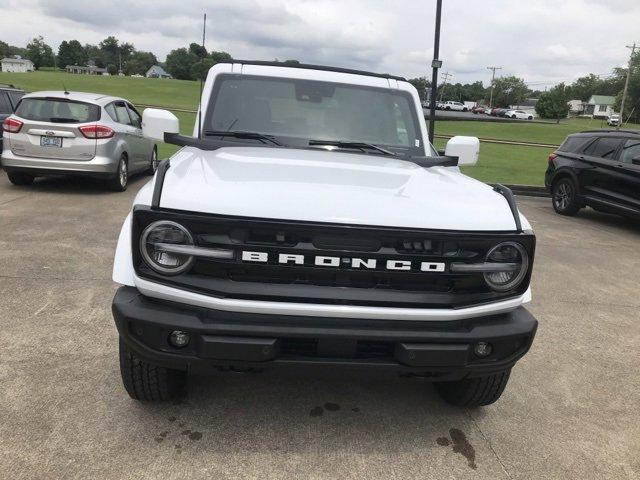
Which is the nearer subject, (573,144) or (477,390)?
(477,390)

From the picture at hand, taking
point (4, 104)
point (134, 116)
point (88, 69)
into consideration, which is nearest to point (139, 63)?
point (88, 69)

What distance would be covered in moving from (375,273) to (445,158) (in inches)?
59.3

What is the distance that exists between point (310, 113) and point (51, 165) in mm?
6386

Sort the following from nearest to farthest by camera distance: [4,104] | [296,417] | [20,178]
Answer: [296,417] → [20,178] → [4,104]

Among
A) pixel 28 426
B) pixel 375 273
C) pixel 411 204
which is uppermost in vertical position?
pixel 411 204

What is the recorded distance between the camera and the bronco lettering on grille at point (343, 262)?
2.39m

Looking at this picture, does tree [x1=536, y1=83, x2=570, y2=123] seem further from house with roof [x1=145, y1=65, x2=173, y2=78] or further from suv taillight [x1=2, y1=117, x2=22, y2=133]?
house with roof [x1=145, y1=65, x2=173, y2=78]

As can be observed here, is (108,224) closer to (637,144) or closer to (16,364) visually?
(16,364)

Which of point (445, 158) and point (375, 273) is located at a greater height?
point (445, 158)

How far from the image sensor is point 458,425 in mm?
3086

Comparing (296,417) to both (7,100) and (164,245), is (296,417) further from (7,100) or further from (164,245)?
(7,100)

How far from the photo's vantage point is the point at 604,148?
31.8 ft

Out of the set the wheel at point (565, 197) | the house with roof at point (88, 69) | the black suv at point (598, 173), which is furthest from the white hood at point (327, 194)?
the house with roof at point (88, 69)

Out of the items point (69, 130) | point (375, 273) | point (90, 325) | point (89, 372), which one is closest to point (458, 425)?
point (375, 273)
